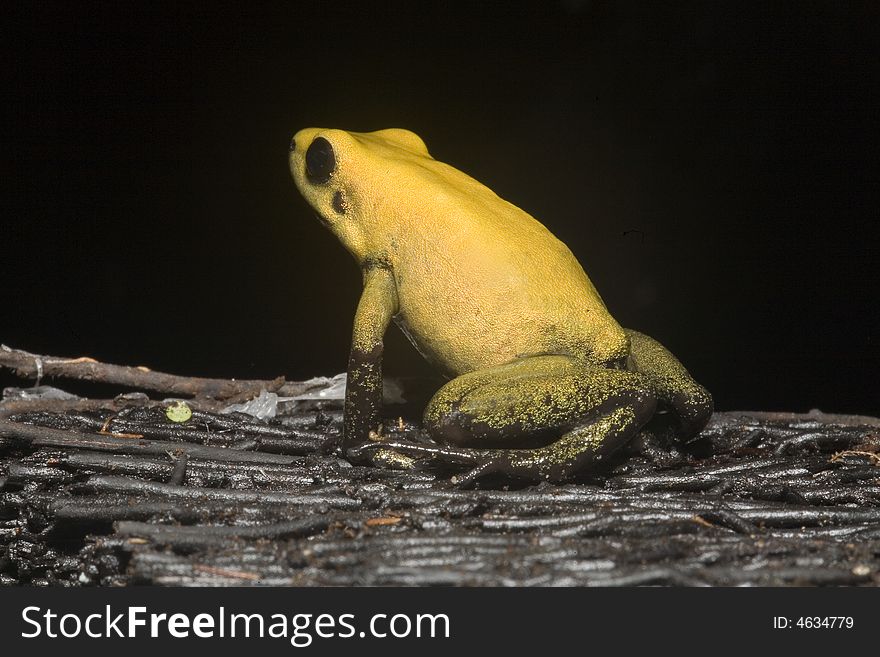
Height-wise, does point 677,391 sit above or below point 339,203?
below

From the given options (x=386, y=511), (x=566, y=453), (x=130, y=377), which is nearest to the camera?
(x=386, y=511)

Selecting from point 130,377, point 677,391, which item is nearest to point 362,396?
point 677,391

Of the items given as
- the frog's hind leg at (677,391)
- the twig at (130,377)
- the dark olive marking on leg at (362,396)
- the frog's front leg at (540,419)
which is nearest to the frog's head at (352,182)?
the dark olive marking on leg at (362,396)

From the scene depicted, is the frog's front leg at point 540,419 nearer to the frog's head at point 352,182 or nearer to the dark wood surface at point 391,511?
the dark wood surface at point 391,511

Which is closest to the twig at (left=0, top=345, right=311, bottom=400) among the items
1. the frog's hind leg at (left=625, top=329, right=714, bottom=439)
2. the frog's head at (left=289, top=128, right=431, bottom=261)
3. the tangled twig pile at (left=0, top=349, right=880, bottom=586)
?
the tangled twig pile at (left=0, top=349, right=880, bottom=586)

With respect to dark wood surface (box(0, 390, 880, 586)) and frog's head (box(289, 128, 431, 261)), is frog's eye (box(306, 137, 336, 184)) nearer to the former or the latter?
frog's head (box(289, 128, 431, 261))

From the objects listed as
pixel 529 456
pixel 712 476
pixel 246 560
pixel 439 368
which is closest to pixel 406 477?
pixel 529 456

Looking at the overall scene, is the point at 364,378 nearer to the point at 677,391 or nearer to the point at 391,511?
the point at 391,511
